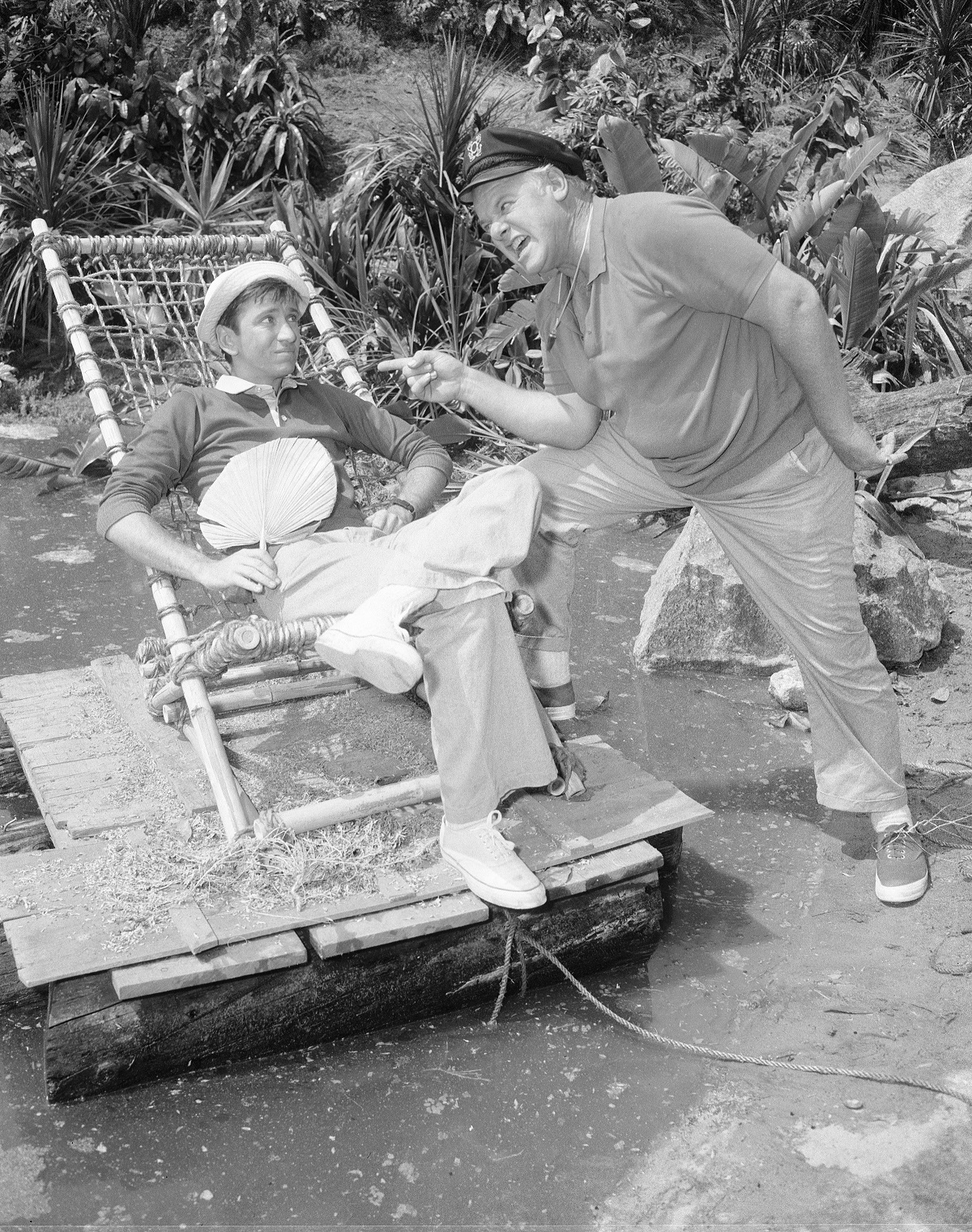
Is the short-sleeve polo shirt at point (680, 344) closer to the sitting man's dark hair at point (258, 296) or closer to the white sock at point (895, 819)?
the sitting man's dark hair at point (258, 296)

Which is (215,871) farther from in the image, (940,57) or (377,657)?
(940,57)

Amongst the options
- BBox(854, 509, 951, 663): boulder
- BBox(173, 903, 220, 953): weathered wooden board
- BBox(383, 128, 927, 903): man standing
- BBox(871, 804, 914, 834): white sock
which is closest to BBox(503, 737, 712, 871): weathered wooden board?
BBox(383, 128, 927, 903): man standing

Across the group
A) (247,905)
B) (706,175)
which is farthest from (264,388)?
(706,175)

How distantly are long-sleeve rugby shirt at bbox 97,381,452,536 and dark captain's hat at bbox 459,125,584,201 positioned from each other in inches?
36.6

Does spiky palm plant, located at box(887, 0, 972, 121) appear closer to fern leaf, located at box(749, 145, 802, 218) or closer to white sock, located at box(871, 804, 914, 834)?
fern leaf, located at box(749, 145, 802, 218)

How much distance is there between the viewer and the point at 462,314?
8102 millimetres

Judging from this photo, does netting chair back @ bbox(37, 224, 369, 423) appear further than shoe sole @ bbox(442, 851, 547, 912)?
Yes

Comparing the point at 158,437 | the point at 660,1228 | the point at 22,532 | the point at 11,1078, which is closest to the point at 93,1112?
the point at 11,1078

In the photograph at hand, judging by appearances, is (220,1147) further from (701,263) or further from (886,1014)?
(701,263)

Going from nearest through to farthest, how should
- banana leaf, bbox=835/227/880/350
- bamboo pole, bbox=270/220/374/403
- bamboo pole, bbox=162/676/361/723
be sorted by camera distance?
bamboo pole, bbox=162/676/361/723 → bamboo pole, bbox=270/220/374/403 → banana leaf, bbox=835/227/880/350

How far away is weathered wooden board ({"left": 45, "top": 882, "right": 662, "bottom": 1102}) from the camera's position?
269 cm

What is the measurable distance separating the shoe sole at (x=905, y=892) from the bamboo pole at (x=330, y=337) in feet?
7.31

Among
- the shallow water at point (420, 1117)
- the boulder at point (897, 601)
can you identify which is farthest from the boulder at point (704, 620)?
the shallow water at point (420, 1117)

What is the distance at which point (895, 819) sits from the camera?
3473mm
